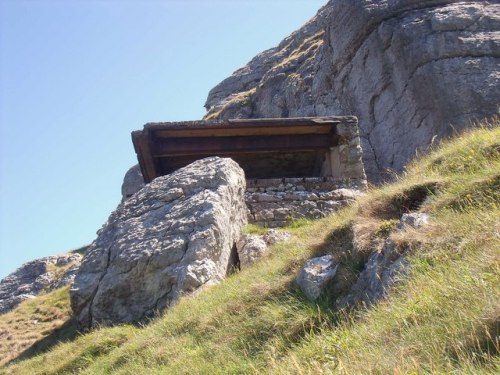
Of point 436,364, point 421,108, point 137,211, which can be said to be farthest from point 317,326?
point 421,108

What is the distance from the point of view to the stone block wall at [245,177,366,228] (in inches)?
408

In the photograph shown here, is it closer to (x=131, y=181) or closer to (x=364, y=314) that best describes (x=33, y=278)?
(x=131, y=181)

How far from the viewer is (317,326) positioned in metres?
4.39

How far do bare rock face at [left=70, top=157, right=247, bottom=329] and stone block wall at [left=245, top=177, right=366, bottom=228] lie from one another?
1667mm

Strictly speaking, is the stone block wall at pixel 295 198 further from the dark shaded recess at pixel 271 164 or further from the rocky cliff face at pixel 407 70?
the rocky cliff face at pixel 407 70

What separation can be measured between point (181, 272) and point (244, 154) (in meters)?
5.40

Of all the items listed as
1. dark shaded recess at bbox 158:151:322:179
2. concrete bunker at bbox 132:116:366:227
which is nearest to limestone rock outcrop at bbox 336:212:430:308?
concrete bunker at bbox 132:116:366:227

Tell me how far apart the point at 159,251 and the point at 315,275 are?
3061 millimetres

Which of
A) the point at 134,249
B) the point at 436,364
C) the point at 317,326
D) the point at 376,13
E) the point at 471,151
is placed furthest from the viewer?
the point at 376,13

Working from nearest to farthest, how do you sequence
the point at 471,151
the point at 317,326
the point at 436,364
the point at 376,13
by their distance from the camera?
the point at 436,364, the point at 317,326, the point at 471,151, the point at 376,13

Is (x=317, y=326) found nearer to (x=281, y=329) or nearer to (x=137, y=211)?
(x=281, y=329)

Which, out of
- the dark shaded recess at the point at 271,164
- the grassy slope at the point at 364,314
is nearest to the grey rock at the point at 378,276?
the grassy slope at the point at 364,314

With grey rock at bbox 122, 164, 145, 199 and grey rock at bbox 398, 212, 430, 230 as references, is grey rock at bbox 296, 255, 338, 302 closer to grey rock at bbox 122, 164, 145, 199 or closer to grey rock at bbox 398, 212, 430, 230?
grey rock at bbox 398, 212, 430, 230

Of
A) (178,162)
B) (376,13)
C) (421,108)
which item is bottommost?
(421,108)
